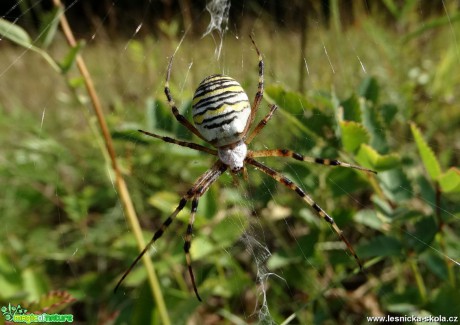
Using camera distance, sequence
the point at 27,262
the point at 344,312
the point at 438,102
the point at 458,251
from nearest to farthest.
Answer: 1. the point at 458,251
2. the point at 344,312
3. the point at 27,262
4. the point at 438,102

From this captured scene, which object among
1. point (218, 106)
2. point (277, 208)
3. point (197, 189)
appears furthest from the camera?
point (277, 208)

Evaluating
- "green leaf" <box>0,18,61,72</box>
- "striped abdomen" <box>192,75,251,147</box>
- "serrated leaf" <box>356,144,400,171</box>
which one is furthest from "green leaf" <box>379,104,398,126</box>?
"green leaf" <box>0,18,61,72</box>

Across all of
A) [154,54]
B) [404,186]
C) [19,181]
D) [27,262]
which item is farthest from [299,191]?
[19,181]

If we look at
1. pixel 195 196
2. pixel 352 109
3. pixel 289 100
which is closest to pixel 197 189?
pixel 195 196

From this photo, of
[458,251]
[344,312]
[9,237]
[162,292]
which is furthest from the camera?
[9,237]

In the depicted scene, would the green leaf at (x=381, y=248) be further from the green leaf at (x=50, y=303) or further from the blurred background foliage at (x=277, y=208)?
the green leaf at (x=50, y=303)

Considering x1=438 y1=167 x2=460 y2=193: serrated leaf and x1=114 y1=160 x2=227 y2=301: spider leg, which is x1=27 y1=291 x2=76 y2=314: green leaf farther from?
x1=438 y1=167 x2=460 y2=193: serrated leaf

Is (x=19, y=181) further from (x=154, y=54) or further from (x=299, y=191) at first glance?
(x=299, y=191)

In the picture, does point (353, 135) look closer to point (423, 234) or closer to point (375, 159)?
point (375, 159)
